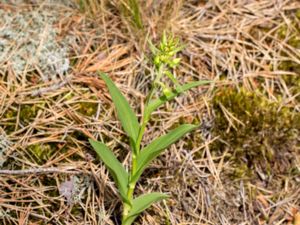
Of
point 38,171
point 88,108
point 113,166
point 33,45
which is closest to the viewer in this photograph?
point 113,166

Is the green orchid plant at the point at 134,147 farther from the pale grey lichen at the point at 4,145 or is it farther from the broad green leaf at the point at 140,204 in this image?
the pale grey lichen at the point at 4,145

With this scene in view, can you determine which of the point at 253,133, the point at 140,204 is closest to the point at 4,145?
the point at 140,204

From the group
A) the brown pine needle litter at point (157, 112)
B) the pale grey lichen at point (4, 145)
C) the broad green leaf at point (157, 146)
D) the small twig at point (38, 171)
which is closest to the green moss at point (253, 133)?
the brown pine needle litter at point (157, 112)

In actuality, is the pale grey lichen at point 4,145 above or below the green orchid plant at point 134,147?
above

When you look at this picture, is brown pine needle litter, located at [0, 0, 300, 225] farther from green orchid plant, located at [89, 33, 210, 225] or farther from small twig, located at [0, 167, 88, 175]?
green orchid plant, located at [89, 33, 210, 225]

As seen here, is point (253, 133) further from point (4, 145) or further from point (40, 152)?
point (4, 145)

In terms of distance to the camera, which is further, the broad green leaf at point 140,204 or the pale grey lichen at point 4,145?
the pale grey lichen at point 4,145

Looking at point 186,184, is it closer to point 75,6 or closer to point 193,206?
point 193,206
